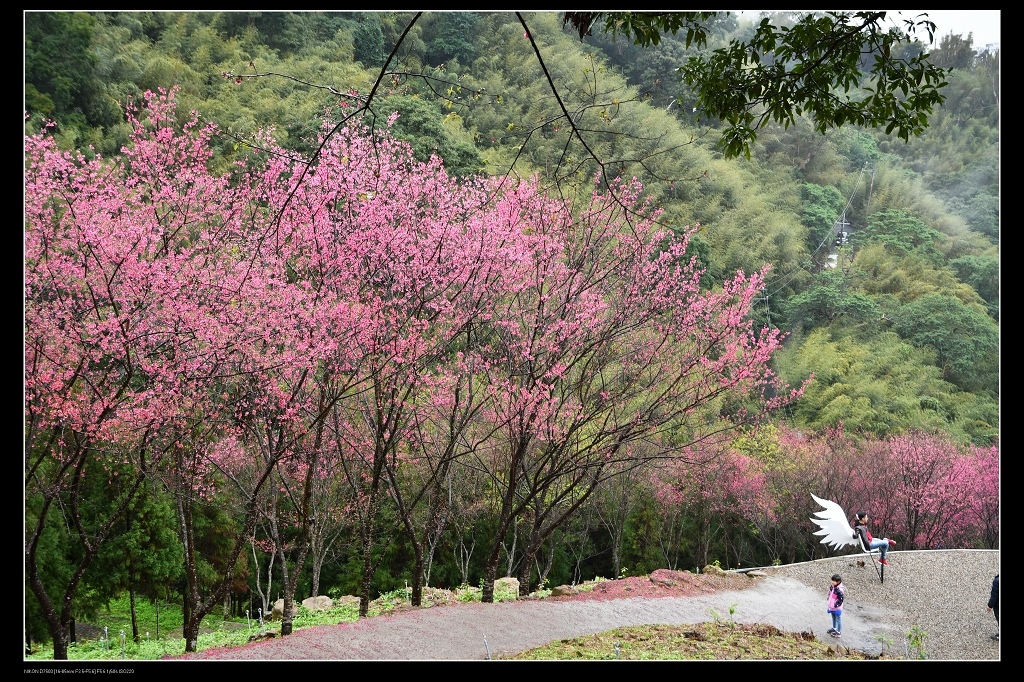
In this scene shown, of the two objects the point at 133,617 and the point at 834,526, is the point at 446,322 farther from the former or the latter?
the point at 834,526

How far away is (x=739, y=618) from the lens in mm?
5602

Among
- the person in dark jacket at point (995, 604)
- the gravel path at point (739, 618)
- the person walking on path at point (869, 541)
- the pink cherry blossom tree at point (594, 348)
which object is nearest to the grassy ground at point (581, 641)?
the gravel path at point (739, 618)

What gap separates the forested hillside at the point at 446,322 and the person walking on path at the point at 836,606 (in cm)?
137

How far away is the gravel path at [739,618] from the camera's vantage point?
4980 millimetres

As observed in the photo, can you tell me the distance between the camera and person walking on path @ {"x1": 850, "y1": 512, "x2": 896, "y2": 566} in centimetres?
658

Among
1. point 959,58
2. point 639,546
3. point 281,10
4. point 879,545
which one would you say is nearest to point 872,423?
point 879,545

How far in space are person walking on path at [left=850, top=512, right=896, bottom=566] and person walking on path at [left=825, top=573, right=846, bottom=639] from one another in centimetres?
89

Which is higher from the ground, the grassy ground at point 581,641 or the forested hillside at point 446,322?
the forested hillside at point 446,322

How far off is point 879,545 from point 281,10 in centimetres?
678

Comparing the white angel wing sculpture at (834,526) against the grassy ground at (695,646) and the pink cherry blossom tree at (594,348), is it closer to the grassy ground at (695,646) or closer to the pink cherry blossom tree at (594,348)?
the grassy ground at (695,646)

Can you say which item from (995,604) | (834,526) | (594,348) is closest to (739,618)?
(995,604)

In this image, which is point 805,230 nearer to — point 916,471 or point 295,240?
point 916,471

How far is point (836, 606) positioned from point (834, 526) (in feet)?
6.61

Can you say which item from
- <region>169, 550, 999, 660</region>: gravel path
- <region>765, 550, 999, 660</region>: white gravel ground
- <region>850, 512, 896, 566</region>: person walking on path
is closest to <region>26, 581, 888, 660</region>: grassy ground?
<region>169, 550, 999, 660</region>: gravel path
